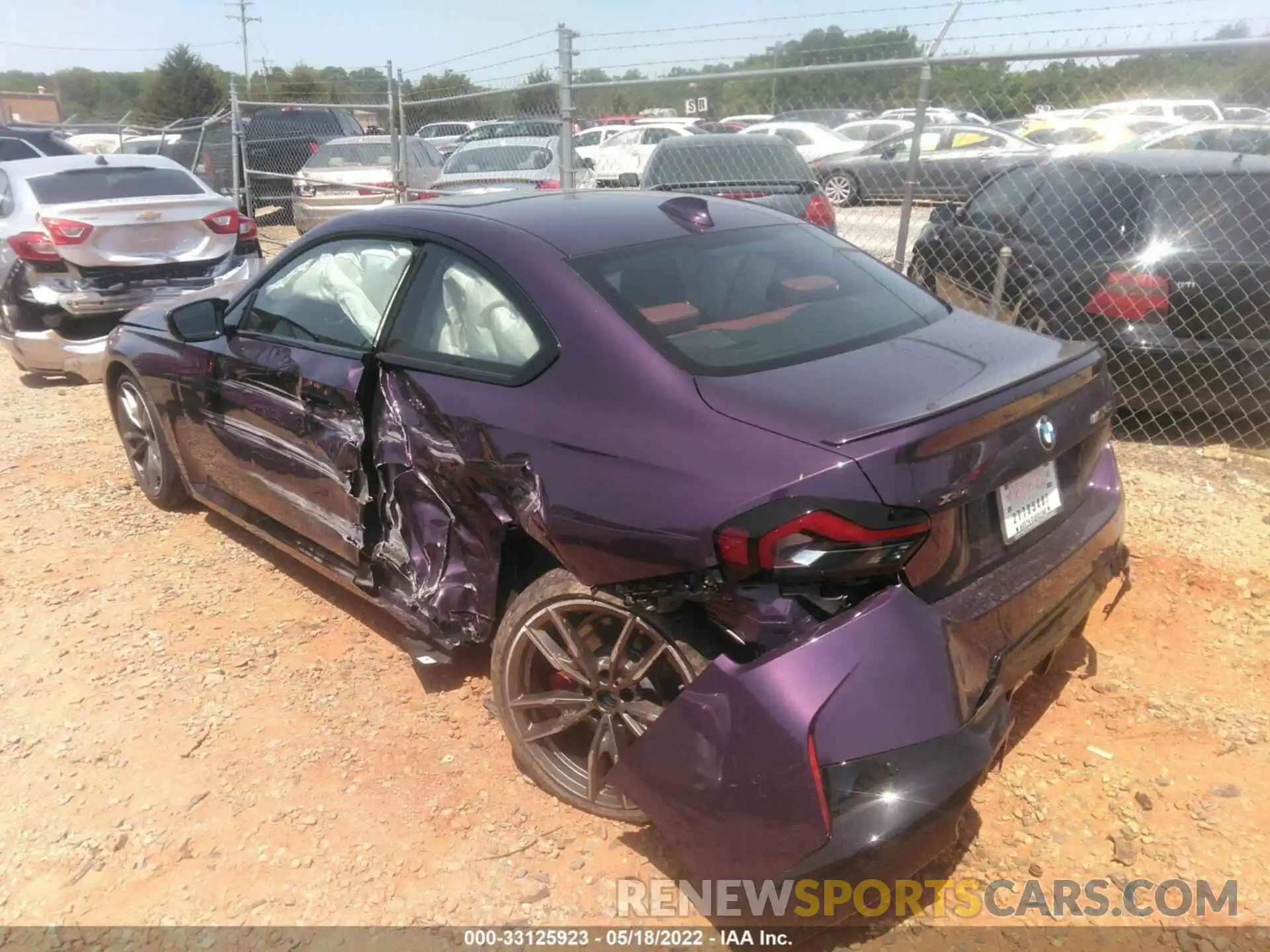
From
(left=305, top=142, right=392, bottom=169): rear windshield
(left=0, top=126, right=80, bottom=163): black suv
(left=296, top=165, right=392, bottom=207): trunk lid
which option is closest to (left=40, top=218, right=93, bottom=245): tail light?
(left=296, top=165, right=392, bottom=207): trunk lid

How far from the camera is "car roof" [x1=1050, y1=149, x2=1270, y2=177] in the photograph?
486cm

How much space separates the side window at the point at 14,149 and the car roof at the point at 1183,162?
12250 mm

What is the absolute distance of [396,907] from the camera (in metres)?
2.36

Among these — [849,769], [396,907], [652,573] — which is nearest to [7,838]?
[396,907]

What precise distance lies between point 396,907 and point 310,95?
2379cm

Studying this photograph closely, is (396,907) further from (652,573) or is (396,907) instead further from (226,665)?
(226,665)

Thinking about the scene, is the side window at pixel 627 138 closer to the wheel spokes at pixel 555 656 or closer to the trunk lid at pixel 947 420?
the trunk lid at pixel 947 420

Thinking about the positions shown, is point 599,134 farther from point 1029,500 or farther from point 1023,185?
point 1029,500

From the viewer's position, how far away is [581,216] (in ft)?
9.76

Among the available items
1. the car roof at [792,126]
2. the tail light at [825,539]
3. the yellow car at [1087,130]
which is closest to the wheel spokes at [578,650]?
the tail light at [825,539]

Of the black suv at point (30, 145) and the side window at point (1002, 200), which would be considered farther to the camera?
the black suv at point (30, 145)

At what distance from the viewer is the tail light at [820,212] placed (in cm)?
762

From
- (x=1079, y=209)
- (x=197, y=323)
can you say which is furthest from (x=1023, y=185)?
(x=197, y=323)

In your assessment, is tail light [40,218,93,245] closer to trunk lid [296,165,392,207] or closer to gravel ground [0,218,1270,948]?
gravel ground [0,218,1270,948]
